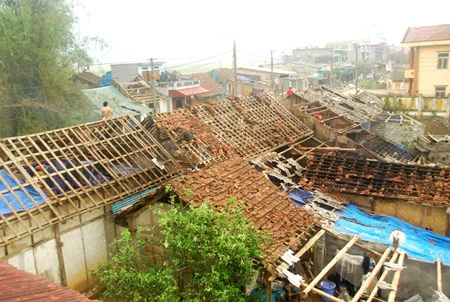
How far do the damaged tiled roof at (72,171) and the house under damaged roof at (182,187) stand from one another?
0.04m

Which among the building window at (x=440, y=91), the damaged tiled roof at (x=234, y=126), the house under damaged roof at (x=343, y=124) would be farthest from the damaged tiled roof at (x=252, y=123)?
the building window at (x=440, y=91)

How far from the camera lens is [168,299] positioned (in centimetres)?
721

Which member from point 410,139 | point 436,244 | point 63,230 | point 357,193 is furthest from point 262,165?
point 410,139

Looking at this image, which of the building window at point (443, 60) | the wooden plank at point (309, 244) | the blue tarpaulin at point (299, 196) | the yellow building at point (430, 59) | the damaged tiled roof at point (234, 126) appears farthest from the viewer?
the building window at point (443, 60)

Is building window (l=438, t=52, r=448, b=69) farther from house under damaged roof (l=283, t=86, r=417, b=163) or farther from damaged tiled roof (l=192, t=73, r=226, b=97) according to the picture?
damaged tiled roof (l=192, t=73, r=226, b=97)

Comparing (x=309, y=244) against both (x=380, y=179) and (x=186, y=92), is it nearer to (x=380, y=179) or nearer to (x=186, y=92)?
(x=380, y=179)

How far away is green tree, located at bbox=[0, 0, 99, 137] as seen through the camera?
24766 millimetres

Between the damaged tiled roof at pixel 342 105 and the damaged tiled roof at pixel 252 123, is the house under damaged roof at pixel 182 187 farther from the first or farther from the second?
the damaged tiled roof at pixel 342 105

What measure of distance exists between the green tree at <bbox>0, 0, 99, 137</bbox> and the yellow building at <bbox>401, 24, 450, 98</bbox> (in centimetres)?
3005

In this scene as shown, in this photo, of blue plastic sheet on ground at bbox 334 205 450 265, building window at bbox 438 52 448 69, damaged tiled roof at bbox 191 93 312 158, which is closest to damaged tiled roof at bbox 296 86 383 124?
damaged tiled roof at bbox 191 93 312 158

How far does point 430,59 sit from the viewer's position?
1379 inches

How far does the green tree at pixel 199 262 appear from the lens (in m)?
7.38

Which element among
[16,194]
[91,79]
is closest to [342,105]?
[16,194]

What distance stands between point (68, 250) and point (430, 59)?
3532cm
